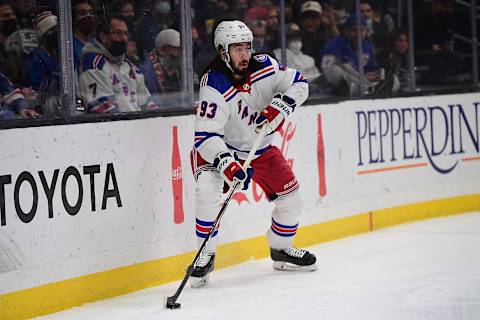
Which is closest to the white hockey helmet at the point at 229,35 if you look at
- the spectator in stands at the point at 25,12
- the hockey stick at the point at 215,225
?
the hockey stick at the point at 215,225

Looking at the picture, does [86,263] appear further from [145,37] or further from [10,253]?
[145,37]

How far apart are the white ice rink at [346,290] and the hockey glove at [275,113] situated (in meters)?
0.80

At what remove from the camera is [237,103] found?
18.6 feet

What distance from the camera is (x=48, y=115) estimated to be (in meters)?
5.21

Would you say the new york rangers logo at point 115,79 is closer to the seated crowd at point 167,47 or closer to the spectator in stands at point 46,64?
the seated crowd at point 167,47

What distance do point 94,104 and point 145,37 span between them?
0.62 m

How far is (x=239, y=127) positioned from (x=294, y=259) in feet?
2.62

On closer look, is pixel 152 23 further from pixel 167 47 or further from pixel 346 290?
pixel 346 290

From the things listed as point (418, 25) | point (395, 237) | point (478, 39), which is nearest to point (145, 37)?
point (395, 237)

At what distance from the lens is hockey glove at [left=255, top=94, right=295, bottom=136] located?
561 centimetres

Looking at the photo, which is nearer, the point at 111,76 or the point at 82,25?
the point at 82,25

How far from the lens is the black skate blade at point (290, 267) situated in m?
5.98

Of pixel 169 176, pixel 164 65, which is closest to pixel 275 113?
pixel 169 176

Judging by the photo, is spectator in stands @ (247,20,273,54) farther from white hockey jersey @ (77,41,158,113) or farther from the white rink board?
white hockey jersey @ (77,41,158,113)
